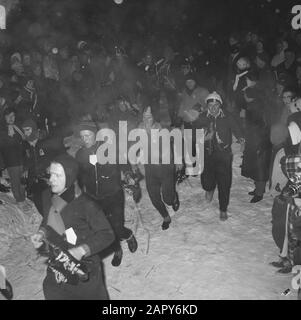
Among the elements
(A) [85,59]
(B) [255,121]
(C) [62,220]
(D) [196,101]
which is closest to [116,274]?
(C) [62,220]

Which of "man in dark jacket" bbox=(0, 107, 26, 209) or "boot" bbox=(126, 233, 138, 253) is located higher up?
"man in dark jacket" bbox=(0, 107, 26, 209)

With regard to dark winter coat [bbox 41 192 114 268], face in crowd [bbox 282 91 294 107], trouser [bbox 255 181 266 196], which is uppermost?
face in crowd [bbox 282 91 294 107]

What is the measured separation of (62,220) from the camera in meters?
3.51

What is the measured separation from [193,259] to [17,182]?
3.79 metres

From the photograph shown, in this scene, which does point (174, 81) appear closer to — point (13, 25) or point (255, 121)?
point (255, 121)

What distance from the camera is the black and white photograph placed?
3.69m

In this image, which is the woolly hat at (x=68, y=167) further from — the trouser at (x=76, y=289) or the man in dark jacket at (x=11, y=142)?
the man in dark jacket at (x=11, y=142)

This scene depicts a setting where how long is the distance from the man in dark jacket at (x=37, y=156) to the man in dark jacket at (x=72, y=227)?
9.67 feet

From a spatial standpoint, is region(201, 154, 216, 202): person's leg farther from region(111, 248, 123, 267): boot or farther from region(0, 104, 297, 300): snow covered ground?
region(111, 248, 123, 267): boot

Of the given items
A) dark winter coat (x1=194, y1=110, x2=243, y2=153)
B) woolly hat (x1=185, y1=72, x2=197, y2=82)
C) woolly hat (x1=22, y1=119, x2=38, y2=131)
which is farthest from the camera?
woolly hat (x1=185, y1=72, x2=197, y2=82)
